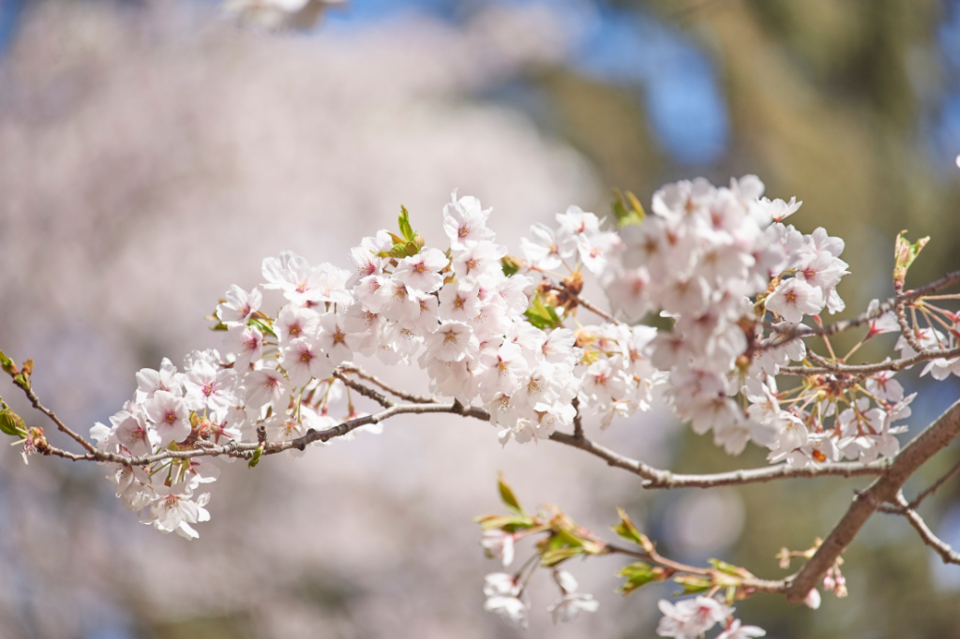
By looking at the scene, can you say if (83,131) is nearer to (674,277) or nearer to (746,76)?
(746,76)

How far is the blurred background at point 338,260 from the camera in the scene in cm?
A: 378

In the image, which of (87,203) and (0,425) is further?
(87,203)

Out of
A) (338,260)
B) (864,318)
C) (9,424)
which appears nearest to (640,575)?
(864,318)

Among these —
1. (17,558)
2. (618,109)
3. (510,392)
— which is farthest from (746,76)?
(17,558)

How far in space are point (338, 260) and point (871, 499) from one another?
3898mm

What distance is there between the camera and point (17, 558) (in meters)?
3.71

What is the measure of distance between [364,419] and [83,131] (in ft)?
15.5

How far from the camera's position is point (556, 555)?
767 millimetres

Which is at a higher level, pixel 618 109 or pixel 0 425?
pixel 618 109

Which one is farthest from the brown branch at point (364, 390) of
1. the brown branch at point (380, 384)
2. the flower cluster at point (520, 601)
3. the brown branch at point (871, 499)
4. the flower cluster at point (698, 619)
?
the brown branch at point (871, 499)

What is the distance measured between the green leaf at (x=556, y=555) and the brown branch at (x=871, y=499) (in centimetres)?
29

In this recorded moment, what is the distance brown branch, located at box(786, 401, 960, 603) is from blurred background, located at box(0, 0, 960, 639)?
2.85 m

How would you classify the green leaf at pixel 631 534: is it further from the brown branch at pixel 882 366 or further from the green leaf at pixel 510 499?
the brown branch at pixel 882 366

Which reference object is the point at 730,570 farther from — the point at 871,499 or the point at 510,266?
the point at 510,266
